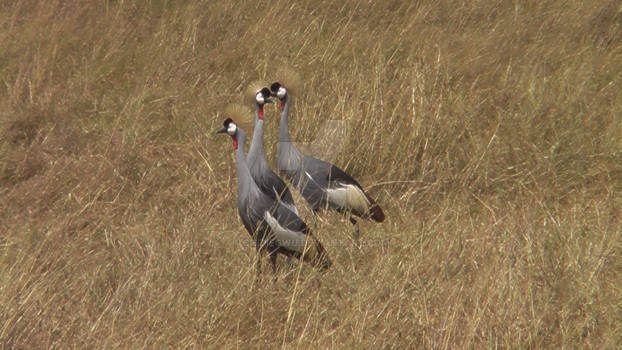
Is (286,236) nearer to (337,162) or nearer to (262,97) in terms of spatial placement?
(262,97)

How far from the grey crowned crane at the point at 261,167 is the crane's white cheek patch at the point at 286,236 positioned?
0.33 ft

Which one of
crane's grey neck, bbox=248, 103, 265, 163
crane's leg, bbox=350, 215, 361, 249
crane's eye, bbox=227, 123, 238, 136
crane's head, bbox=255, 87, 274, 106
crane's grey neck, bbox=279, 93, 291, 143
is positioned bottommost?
crane's leg, bbox=350, 215, 361, 249

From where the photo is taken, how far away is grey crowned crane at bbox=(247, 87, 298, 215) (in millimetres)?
3172

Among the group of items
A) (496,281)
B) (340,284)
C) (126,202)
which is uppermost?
(496,281)

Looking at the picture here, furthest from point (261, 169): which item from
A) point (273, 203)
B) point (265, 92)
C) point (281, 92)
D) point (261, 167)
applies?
point (281, 92)

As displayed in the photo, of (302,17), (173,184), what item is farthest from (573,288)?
(302,17)

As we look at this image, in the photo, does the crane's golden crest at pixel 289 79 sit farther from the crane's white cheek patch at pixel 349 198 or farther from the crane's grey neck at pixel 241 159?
the crane's grey neck at pixel 241 159

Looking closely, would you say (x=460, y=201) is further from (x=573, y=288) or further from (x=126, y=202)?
(x=126, y=202)

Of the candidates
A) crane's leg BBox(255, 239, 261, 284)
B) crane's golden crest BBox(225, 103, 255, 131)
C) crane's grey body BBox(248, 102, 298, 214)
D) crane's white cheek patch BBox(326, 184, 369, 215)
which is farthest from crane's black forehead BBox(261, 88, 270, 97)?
crane's leg BBox(255, 239, 261, 284)

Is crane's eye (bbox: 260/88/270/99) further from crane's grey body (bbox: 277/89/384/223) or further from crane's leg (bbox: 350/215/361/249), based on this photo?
crane's leg (bbox: 350/215/361/249)

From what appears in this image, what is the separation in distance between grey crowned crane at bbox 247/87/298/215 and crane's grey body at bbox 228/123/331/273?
0.06 m

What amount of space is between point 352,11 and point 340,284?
3.36 m

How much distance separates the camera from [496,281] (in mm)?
2783

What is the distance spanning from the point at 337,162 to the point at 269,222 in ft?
3.52
